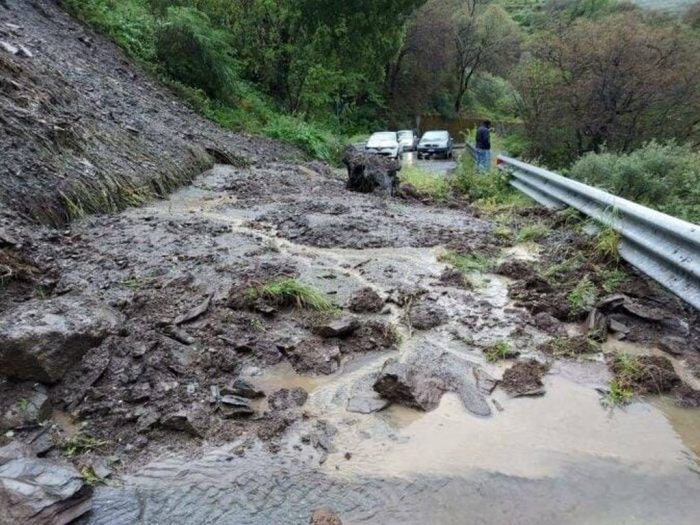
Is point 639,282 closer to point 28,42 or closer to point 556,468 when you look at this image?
point 556,468

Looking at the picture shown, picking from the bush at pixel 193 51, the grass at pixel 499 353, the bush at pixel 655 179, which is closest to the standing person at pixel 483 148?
the bush at pixel 655 179

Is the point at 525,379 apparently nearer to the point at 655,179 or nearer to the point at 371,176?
the point at 655,179

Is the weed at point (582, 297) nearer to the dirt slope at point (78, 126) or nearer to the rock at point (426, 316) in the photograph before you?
the rock at point (426, 316)

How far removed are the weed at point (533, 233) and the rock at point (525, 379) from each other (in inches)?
123

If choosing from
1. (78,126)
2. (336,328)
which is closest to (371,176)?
(78,126)

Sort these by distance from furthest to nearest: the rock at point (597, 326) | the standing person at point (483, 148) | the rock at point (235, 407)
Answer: the standing person at point (483, 148) < the rock at point (597, 326) < the rock at point (235, 407)

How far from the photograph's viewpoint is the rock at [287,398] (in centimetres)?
296

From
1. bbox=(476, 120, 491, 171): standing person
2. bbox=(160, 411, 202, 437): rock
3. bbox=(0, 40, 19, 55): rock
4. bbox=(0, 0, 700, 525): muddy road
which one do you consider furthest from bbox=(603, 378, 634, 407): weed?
bbox=(476, 120, 491, 171): standing person

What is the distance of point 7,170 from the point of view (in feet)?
18.3

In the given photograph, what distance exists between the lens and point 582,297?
13.6ft

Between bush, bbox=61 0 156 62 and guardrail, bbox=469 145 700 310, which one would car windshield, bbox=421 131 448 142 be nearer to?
bush, bbox=61 0 156 62

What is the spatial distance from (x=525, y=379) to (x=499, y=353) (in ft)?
1.10

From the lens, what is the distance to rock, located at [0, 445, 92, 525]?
2033 millimetres

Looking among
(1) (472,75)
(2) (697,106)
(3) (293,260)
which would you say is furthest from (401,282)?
(1) (472,75)
